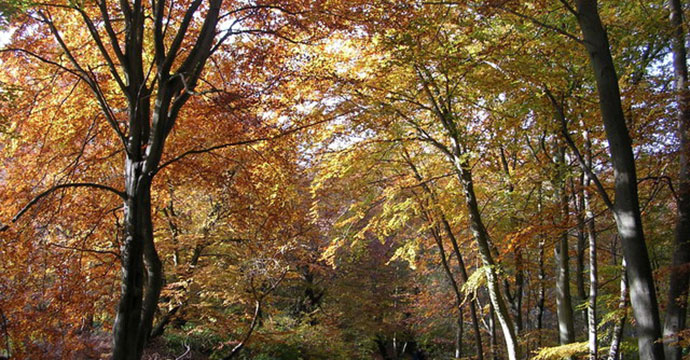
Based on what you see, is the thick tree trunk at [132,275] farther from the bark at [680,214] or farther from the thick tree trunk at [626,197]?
the bark at [680,214]

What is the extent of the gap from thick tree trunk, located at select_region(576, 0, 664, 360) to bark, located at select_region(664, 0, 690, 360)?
7.58ft

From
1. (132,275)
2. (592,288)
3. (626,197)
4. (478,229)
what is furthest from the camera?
(478,229)

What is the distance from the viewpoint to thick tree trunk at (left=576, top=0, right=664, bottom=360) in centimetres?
377

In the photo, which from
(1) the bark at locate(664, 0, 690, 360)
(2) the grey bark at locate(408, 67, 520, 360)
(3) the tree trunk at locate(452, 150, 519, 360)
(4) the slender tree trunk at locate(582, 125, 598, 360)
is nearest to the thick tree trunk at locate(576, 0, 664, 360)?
(1) the bark at locate(664, 0, 690, 360)

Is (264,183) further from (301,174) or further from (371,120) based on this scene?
(371,120)

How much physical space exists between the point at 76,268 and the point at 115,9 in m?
3.92

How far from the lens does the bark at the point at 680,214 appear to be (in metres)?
5.64

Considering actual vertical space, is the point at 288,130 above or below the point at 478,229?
above

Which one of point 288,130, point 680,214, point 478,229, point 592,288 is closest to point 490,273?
point 478,229

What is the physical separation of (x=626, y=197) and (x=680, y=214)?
2984 mm

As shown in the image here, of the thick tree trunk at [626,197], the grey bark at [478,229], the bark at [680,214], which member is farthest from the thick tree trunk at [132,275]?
the bark at [680,214]

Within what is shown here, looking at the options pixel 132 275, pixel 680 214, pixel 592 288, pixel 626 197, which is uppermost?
pixel 680 214

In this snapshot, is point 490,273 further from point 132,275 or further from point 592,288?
point 132,275

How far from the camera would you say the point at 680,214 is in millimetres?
6008
